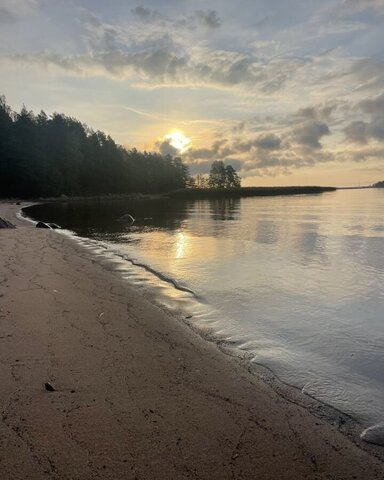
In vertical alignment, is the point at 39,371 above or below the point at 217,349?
above

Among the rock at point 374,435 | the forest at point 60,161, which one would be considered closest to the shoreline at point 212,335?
the rock at point 374,435

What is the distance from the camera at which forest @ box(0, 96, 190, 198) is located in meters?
95.0

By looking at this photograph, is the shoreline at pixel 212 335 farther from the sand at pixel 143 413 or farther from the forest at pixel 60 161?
the forest at pixel 60 161

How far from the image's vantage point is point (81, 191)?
123188 mm

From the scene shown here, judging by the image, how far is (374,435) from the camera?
5102 mm

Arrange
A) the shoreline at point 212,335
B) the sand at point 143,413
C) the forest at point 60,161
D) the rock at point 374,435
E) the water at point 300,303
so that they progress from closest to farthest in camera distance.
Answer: the sand at point 143,413, the rock at point 374,435, the shoreline at point 212,335, the water at point 300,303, the forest at point 60,161

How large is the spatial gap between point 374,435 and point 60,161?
113473 mm

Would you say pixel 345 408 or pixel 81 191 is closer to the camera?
pixel 345 408

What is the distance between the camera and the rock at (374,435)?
4984 millimetres

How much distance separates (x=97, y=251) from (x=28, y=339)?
15062 mm

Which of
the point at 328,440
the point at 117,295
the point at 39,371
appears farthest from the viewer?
the point at 117,295

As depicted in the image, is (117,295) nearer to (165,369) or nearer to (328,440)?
(165,369)

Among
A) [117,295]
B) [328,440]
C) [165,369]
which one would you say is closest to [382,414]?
[328,440]

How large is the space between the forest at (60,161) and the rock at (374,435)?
99.3 meters
